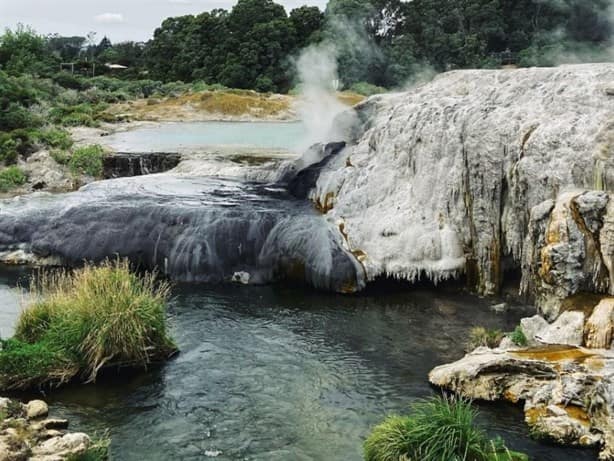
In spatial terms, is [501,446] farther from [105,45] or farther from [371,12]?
[105,45]

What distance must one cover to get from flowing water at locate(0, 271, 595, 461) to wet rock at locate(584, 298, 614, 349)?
179cm

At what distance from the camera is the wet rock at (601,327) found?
1154 cm

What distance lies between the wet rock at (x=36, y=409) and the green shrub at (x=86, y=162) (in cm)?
1931

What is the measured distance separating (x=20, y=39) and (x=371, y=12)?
112 ft

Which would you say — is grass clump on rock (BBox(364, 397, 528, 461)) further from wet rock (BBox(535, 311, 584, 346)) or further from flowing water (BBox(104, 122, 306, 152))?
flowing water (BBox(104, 122, 306, 152))

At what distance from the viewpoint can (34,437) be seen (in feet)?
30.9

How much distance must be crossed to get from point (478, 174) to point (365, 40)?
172ft

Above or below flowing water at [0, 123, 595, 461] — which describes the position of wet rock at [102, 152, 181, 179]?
above

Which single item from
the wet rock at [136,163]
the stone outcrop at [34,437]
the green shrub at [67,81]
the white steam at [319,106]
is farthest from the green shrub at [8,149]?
the green shrub at [67,81]

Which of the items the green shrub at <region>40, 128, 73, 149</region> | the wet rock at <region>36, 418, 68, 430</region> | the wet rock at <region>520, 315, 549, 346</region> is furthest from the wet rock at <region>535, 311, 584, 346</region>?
the green shrub at <region>40, 128, 73, 149</region>

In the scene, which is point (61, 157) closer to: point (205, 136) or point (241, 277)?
point (205, 136)

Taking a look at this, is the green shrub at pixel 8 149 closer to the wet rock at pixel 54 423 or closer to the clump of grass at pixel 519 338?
the wet rock at pixel 54 423

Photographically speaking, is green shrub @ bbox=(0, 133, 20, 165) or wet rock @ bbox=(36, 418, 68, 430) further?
green shrub @ bbox=(0, 133, 20, 165)

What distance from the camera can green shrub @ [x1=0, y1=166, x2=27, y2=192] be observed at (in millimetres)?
26953
